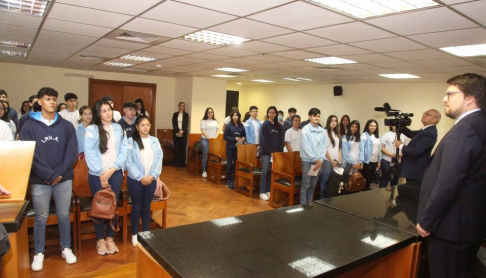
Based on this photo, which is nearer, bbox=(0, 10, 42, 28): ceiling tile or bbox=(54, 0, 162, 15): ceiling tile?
bbox=(54, 0, 162, 15): ceiling tile

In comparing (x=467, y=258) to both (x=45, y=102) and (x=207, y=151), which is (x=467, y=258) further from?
(x=207, y=151)

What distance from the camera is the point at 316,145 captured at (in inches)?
171

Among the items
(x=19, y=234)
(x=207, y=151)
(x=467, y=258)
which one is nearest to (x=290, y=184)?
(x=207, y=151)

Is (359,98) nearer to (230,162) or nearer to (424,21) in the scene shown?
(230,162)

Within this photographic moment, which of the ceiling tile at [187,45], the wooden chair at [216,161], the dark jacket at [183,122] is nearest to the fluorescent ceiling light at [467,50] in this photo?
the ceiling tile at [187,45]

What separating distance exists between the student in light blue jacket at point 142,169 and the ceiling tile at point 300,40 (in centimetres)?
167

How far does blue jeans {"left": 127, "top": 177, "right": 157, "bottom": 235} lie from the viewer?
10.3 ft

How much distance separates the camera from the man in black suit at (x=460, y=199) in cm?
148

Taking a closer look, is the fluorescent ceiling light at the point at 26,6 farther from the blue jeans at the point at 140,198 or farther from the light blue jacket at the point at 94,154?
the blue jeans at the point at 140,198

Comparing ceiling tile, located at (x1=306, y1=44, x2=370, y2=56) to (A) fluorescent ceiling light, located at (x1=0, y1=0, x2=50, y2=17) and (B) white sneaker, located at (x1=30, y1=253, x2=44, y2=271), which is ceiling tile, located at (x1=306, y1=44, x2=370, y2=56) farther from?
(B) white sneaker, located at (x1=30, y1=253, x2=44, y2=271)

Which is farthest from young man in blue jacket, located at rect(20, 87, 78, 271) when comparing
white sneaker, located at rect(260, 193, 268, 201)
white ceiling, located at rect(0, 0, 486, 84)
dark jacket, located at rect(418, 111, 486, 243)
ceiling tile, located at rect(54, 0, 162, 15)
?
white sneaker, located at rect(260, 193, 268, 201)

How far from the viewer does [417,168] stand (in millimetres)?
3598

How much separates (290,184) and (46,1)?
3592mm

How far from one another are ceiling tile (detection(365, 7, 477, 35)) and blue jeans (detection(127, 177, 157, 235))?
259 cm
